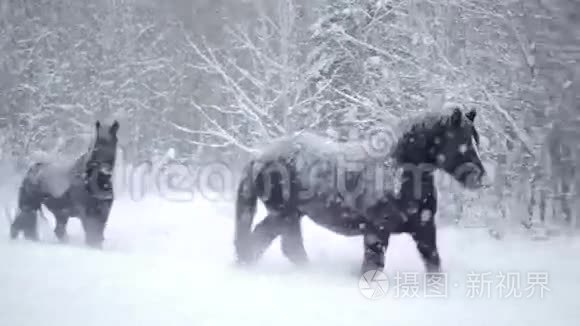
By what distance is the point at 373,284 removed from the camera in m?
4.50

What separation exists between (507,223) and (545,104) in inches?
93.5

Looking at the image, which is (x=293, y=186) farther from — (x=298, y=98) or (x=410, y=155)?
(x=298, y=98)

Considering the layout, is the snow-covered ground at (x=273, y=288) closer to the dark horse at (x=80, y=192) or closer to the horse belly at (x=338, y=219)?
the horse belly at (x=338, y=219)

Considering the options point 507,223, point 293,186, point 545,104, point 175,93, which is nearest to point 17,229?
point 293,186

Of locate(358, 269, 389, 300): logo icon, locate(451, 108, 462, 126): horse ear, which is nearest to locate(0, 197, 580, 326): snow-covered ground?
locate(358, 269, 389, 300): logo icon

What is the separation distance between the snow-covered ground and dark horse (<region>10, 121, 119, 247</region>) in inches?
24.6

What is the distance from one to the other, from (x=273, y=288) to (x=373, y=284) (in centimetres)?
99

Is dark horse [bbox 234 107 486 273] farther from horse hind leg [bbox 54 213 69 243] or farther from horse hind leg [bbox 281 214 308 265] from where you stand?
horse hind leg [bbox 54 213 69 243]

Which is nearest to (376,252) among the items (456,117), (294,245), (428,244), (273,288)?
(428,244)

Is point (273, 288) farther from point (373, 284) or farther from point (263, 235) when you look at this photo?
point (263, 235)

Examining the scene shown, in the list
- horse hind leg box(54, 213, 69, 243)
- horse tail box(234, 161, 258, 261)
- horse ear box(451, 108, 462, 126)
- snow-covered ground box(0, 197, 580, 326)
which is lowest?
snow-covered ground box(0, 197, 580, 326)

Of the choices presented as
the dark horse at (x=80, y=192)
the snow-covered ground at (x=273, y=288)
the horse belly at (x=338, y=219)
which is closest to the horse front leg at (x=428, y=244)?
the snow-covered ground at (x=273, y=288)

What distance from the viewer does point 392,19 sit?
38.0ft

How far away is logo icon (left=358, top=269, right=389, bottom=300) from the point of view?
13.9ft
